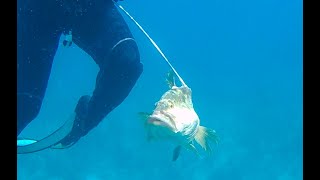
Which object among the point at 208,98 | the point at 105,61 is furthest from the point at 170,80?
the point at 208,98

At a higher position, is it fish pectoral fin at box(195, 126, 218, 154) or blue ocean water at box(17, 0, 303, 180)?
blue ocean water at box(17, 0, 303, 180)

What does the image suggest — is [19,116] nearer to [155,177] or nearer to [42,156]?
[155,177]

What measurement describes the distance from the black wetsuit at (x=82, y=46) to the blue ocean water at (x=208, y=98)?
51 cm

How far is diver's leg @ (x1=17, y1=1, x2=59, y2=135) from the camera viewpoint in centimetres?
366

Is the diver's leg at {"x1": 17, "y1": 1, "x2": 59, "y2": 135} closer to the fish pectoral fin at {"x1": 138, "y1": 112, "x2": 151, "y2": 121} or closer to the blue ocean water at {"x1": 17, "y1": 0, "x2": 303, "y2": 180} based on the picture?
the blue ocean water at {"x1": 17, "y1": 0, "x2": 303, "y2": 180}

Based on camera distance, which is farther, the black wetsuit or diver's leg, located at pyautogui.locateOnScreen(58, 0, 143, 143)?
diver's leg, located at pyautogui.locateOnScreen(58, 0, 143, 143)

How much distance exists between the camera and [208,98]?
30.4 metres

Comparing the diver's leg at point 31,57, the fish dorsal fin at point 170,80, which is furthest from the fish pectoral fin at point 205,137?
the diver's leg at point 31,57

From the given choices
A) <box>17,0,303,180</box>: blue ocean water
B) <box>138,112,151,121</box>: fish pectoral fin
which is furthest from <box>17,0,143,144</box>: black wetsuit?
<box>138,112,151,121</box>: fish pectoral fin

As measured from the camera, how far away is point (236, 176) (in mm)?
17047

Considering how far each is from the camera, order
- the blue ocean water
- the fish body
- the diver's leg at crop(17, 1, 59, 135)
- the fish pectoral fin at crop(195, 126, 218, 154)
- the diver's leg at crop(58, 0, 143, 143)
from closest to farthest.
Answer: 1. the fish body
2. the fish pectoral fin at crop(195, 126, 218, 154)
3. the diver's leg at crop(17, 1, 59, 135)
4. the diver's leg at crop(58, 0, 143, 143)
5. the blue ocean water

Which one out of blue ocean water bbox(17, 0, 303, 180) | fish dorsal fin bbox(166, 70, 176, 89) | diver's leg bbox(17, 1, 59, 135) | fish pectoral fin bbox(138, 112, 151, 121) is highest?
blue ocean water bbox(17, 0, 303, 180)

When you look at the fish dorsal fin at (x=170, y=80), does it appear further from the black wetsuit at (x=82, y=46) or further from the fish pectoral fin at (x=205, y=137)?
the black wetsuit at (x=82, y=46)

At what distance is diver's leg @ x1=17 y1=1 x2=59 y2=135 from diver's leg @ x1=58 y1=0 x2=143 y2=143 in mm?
365
